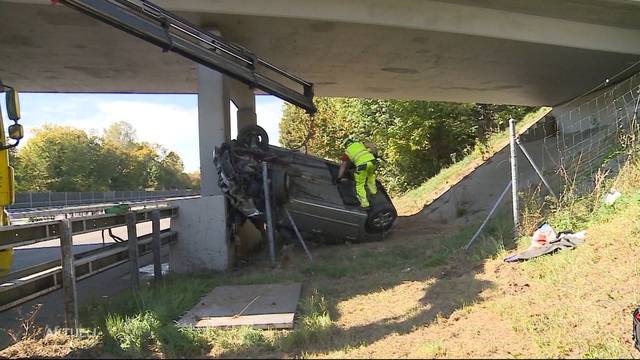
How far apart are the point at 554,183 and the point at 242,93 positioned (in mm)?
8499

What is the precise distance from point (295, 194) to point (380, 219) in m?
1.96

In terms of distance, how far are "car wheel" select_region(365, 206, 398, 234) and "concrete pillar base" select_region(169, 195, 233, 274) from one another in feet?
9.52

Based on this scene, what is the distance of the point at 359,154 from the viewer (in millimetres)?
10578

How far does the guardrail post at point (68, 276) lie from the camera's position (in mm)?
5348

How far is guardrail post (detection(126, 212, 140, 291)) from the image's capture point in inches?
274

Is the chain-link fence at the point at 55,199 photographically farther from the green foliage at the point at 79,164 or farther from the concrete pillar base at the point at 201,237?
the concrete pillar base at the point at 201,237

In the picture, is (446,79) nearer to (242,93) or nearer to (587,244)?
(242,93)

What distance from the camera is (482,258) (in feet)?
24.2

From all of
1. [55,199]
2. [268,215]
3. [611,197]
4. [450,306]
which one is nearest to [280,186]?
[268,215]

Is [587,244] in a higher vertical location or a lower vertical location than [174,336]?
higher

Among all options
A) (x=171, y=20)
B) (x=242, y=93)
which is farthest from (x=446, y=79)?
(x=171, y=20)

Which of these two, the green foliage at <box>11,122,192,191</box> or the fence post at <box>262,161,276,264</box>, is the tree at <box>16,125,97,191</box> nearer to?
the green foliage at <box>11,122,192,191</box>

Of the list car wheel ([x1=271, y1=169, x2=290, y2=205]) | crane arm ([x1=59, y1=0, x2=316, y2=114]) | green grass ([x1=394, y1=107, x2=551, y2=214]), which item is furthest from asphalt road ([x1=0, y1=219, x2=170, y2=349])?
green grass ([x1=394, y1=107, x2=551, y2=214])

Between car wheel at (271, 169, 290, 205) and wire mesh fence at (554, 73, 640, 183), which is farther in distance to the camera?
wire mesh fence at (554, 73, 640, 183)
